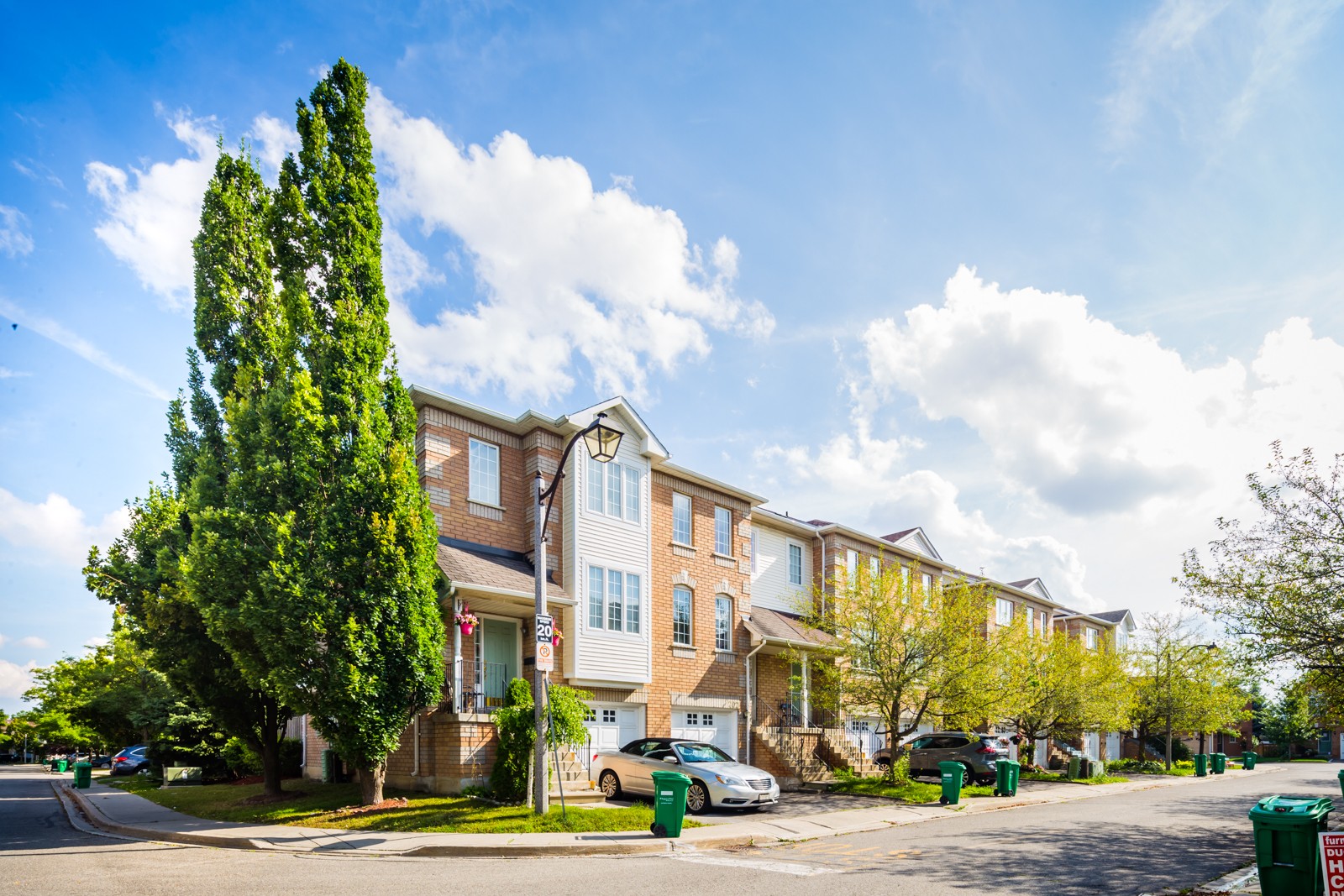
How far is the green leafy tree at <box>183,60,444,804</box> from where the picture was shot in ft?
52.5

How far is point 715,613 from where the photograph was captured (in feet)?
88.2

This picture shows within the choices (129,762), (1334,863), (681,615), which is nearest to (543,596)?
(1334,863)

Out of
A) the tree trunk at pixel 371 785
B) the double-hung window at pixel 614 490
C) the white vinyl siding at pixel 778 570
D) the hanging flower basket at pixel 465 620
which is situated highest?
the double-hung window at pixel 614 490

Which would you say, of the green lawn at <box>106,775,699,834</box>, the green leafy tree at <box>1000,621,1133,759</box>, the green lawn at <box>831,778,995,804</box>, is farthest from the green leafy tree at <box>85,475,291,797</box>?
the green leafy tree at <box>1000,621,1133,759</box>

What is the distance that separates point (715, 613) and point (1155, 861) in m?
15.4

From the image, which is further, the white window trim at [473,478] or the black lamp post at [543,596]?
the white window trim at [473,478]

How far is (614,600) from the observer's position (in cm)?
2327

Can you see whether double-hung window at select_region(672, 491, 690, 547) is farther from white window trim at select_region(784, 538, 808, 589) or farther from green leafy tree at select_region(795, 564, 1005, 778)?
white window trim at select_region(784, 538, 808, 589)

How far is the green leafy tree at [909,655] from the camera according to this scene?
24.4m

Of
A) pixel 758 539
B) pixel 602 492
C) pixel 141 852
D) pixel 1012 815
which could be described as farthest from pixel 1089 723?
pixel 141 852

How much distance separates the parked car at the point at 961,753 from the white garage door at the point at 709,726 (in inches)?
188

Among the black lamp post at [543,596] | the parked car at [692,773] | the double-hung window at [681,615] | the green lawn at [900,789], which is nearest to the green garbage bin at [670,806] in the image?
the black lamp post at [543,596]

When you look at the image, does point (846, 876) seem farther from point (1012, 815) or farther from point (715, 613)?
point (715, 613)

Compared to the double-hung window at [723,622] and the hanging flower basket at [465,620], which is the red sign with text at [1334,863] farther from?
the double-hung window at [723,622]
